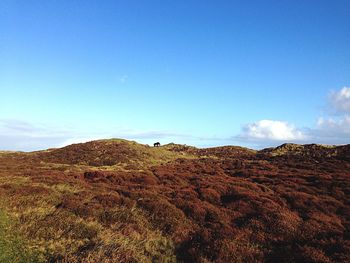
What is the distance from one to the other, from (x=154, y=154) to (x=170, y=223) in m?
49.4

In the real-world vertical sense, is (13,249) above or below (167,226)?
above

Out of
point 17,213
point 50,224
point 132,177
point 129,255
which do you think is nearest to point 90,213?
point 50,224

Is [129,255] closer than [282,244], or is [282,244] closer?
[129,255]

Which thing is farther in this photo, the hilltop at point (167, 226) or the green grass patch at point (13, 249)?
the hilltop at point (167, 226)

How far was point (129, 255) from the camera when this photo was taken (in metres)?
10.4

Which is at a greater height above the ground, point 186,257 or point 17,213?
point 17,213

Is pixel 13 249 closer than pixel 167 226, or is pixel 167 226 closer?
pixel 13 249

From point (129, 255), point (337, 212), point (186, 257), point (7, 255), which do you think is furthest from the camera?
point (337, 212)

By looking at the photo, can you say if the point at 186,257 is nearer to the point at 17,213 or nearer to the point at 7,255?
the point at 7,255

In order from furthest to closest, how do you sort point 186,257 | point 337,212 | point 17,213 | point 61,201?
1. point 337,212
2. point 61,201
3. point 17,213
4. point 186,257

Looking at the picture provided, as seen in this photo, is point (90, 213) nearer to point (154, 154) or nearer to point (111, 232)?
point (111, 232)

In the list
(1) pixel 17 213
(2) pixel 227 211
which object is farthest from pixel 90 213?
(2) pixel 227 211

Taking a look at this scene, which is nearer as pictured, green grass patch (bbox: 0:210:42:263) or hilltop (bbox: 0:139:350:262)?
green grass patch (bbox: 0:210:42:263)

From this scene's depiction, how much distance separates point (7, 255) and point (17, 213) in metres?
5.05
